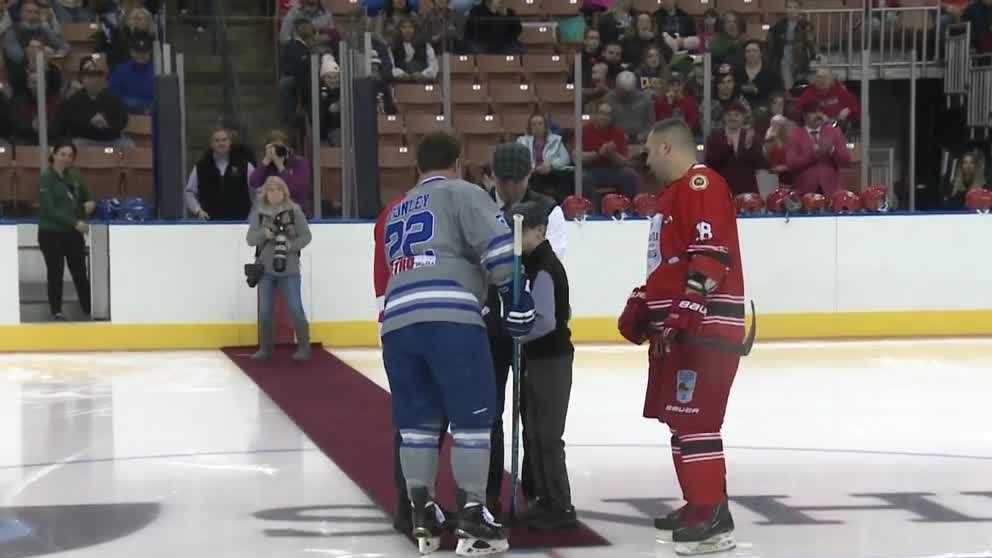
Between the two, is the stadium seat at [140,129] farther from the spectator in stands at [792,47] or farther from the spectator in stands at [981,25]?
the spectator in stands at [981,25]

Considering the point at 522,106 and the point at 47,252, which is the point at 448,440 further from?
the point at 522,106

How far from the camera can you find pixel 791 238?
40.3ft

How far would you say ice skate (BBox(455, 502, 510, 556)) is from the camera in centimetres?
541

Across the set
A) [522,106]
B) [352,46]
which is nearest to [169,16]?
[352,46]

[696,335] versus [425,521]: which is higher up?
[696,335]

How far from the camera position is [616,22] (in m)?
14.9

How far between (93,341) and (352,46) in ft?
10.8

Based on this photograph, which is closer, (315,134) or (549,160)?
(315,134)

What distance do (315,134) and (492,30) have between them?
269cm

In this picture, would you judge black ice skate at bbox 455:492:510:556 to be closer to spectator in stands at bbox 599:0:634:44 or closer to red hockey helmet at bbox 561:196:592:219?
red hockey helmet at bbox 561:196:592:219

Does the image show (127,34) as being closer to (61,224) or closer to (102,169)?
(102,169)

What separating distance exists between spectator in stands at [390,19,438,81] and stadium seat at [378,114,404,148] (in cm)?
50

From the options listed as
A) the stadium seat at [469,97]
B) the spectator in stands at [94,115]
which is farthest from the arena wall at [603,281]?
the stadium seat at [469,97]

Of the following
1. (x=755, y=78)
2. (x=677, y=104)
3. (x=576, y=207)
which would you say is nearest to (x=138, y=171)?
(x=576, y=207)
